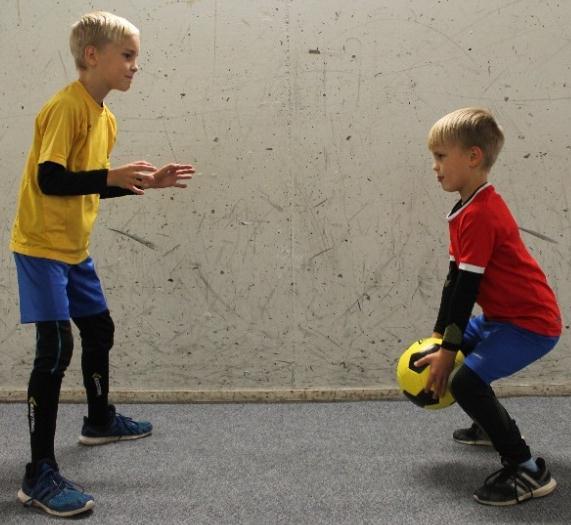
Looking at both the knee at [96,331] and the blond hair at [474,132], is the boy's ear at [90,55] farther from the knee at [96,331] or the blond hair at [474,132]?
the blond hair at [474,132]

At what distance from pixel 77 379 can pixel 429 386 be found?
1521 millimetres

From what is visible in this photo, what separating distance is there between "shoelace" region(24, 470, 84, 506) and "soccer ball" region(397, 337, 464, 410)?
97 centimetres

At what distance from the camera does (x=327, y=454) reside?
2.20 meters

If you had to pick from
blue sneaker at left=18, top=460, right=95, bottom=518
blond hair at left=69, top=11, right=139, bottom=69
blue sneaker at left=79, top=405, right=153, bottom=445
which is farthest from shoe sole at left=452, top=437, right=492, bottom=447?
blond hair at left=69, top=11, right=139, bottom=69

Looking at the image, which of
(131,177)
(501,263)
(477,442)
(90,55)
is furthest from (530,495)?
(90,55)

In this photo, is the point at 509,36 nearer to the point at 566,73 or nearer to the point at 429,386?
the point at 566,73

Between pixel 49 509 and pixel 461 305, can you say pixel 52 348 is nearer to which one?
pixel 49 509

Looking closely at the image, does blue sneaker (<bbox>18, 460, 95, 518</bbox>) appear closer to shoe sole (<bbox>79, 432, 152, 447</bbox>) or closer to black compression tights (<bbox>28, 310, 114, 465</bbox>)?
black compression tights (<bbox>28, 310, 114, 465</bbox>)

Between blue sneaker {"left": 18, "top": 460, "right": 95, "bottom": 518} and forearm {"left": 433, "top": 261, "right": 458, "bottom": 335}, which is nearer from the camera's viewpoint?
blue sneaker {"left": 18, "top": 460, "right": 95, "bottom": 518}

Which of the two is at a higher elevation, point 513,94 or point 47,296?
point 513,94

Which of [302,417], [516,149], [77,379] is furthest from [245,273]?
[516,149]

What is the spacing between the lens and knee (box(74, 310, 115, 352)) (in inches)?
89.8

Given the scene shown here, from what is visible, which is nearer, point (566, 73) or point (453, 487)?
point (453, 487)

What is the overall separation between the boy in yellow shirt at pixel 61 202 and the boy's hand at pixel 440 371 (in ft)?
2.95
